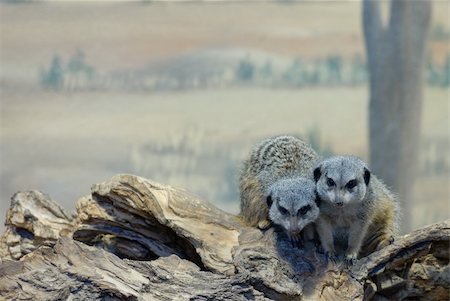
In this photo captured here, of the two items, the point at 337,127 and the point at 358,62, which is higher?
the point at 358,62

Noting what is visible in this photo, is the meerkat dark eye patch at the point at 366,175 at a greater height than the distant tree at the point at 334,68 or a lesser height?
greater

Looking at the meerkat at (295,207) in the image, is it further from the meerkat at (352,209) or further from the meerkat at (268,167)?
the meerkat at (268,167)

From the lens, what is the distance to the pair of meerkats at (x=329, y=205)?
9.67 ft

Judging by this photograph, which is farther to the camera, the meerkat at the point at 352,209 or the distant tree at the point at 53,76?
the distant tree at the point at 53,76

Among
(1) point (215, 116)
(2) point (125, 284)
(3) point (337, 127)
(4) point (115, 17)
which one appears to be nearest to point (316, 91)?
(3) point (337, 127)

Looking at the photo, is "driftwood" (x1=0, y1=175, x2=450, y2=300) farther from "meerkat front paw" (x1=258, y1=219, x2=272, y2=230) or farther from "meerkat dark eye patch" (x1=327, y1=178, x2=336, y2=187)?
"meerkat dark eye patch" (x1=327, y1=178, x2=336, y2=187)

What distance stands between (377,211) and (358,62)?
3216mm

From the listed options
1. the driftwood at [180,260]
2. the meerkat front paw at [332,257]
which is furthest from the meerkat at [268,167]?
the meerkat front paw at [332,257]

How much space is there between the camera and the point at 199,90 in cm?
589

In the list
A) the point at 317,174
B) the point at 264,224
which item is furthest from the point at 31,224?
the point at 317,174

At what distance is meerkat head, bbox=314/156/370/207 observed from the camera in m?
2.90

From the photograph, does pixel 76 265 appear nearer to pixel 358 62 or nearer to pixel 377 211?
pixel 377 211

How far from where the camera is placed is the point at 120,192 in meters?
3.09

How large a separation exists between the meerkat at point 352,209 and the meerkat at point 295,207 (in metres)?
0.05
